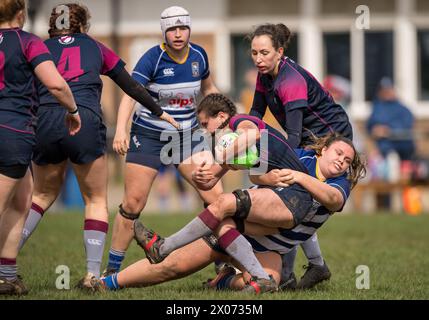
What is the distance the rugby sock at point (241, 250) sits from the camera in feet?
20.6

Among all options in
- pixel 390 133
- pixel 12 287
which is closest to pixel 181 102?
pixel 12 287

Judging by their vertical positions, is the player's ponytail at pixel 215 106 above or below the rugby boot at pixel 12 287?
above

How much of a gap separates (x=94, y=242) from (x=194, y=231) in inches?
37.1

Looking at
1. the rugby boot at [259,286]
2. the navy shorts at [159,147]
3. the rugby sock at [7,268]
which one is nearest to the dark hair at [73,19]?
the navy shorts at [159,147]

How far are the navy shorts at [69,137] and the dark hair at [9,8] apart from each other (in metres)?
0.96

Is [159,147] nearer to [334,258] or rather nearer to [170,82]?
[170,82]

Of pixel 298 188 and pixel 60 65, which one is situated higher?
pixel 60 65

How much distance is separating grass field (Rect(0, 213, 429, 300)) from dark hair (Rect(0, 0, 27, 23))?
5.87 feet

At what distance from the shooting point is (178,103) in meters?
7.77

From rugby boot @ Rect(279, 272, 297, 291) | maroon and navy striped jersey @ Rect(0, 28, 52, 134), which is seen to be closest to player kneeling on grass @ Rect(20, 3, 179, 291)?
maroon and navy striped jersey @ Rect(0, 28, 52, 134)

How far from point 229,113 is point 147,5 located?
14186 mm

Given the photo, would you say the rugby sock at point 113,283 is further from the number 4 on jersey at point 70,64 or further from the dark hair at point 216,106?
the number 4 on jersey at point 70,64
